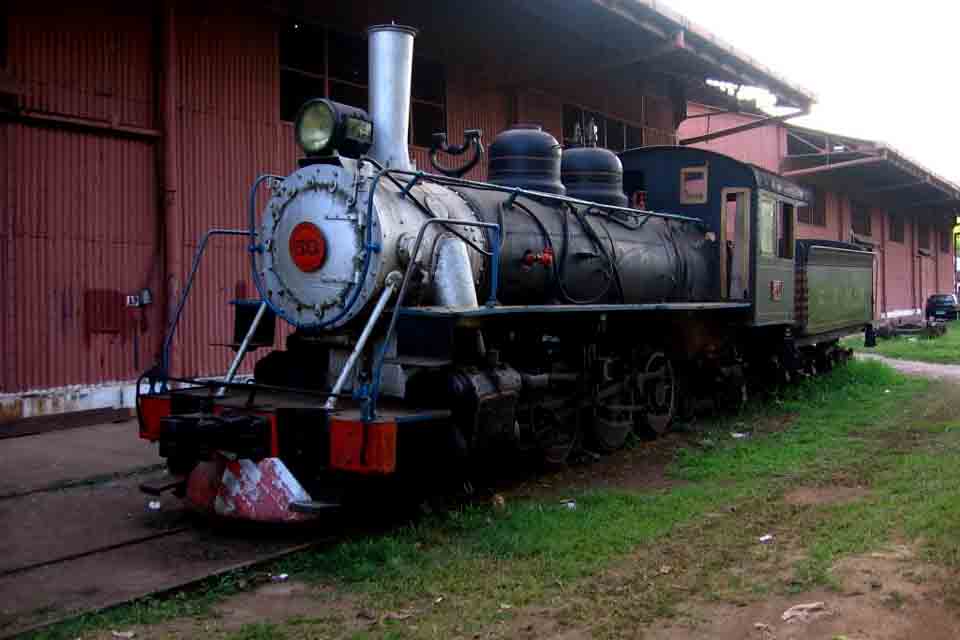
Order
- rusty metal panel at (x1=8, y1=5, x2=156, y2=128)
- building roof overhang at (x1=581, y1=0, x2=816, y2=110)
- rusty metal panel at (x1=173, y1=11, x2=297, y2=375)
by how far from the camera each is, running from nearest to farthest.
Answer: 1. rusty metal panel at (x1=8, y1=5, x2=156, y2=128)
2. rusty metal panel at (x1=173, y1=11, x2=297, y2=375)
3. building roof overhang at (x1=581, y1=0, x2=816, y2=110)

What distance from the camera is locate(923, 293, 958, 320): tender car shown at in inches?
1247

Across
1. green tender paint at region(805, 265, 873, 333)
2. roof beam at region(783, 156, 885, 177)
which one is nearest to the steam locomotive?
green tender paint at region(805, 265, 873, 333)

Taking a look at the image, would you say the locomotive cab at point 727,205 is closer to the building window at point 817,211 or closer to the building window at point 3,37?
the building window at point 3,37

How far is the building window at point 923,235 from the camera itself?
125ft

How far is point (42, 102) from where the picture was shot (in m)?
8.76

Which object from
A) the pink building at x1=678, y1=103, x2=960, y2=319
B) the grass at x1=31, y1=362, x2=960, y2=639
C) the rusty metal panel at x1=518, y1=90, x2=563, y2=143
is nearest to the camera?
the grass at x1=31, y1=362, x2=960, y2=639

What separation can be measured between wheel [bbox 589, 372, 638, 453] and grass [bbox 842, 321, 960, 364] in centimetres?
1141

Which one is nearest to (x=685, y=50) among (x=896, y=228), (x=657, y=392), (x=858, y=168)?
(x=657, y=392)

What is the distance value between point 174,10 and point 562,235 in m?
5.10

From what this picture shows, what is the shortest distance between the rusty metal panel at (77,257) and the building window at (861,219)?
26.3 metres

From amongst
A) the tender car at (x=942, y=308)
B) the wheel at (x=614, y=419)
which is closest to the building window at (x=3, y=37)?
the wheel at (x=614, y=419)

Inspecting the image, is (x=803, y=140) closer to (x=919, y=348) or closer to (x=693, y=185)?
(x=919, y=348)

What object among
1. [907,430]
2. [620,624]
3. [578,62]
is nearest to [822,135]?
[578,62]

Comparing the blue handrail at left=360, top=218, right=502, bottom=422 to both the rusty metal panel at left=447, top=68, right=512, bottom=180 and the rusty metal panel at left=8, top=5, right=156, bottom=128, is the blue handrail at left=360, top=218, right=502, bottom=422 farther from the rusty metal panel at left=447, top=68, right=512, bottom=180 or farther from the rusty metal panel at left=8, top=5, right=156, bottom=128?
the rusty metal panel at left=447, top=68, right=512, bottom=180
